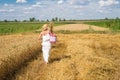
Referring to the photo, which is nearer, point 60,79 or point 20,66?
point 60,79

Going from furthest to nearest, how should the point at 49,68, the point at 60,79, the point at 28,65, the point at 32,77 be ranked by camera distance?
the point at 28,65
the point at 49,68
the point at 32,77
the point at 60,79

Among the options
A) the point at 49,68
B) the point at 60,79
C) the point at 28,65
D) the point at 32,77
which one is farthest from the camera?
the point at 28,65

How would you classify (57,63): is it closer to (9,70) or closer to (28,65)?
(28,65)

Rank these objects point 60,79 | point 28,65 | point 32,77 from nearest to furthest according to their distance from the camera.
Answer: point 60,79 → point 32,77 → point 28,65

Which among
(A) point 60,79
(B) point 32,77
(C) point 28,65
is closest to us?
(A) point 60,79

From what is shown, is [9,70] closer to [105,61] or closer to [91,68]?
[91,68]

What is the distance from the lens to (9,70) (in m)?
15.9

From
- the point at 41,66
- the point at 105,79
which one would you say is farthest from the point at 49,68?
the point at 105,79

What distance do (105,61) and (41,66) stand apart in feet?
11.1

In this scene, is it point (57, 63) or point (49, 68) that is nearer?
point (49, 68)

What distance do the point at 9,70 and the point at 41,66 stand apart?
276 cm

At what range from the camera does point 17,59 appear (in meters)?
18.2

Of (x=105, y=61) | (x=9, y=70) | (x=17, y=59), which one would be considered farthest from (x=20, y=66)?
(x=105, y=61)

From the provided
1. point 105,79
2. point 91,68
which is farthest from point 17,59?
point 105,79
